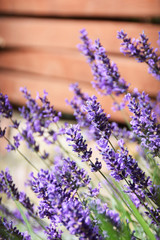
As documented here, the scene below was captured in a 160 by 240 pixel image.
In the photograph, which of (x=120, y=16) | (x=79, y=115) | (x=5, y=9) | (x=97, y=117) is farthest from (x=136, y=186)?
(x=5, y=9)

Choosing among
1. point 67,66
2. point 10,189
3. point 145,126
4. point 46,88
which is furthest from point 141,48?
point 46,88

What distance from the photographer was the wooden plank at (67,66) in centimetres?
282

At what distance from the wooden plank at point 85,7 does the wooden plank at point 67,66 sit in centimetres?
37

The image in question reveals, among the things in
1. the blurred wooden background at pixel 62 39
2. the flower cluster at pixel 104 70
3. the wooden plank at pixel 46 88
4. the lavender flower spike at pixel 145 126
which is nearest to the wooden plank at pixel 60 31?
the blurred wooden background at pixel 62 39

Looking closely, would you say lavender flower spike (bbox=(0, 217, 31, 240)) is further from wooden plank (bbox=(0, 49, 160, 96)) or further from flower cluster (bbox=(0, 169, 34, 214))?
wooden plank (bbox=(0, 49, 160, 96))

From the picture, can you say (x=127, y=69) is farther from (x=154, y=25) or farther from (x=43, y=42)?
(x=43, y=42)

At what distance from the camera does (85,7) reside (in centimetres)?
308

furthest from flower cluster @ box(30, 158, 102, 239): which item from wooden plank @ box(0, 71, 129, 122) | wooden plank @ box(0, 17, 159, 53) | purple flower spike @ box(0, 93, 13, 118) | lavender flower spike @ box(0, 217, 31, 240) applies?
wooden plank @ box(0, 71, 129, 122)

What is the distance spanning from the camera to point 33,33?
3.61 metres

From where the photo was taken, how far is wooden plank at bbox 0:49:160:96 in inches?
111

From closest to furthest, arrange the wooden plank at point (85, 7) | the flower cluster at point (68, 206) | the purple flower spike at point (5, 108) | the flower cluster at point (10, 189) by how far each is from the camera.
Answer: the flower cluster at point (68, 206) < the flower cluster at point (10, 189) < the purple flower spike at point (5, 108) < the wooden plank at point (85, 7)

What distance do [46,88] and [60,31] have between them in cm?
61

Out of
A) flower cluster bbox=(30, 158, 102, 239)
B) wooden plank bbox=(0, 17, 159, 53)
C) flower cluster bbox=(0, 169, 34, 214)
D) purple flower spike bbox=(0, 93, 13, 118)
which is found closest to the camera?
flower cluster bbox=(30, 158, 102, 239)

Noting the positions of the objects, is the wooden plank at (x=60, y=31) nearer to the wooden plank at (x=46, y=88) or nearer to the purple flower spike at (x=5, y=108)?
the wooden plank at (x=46, y=88)
